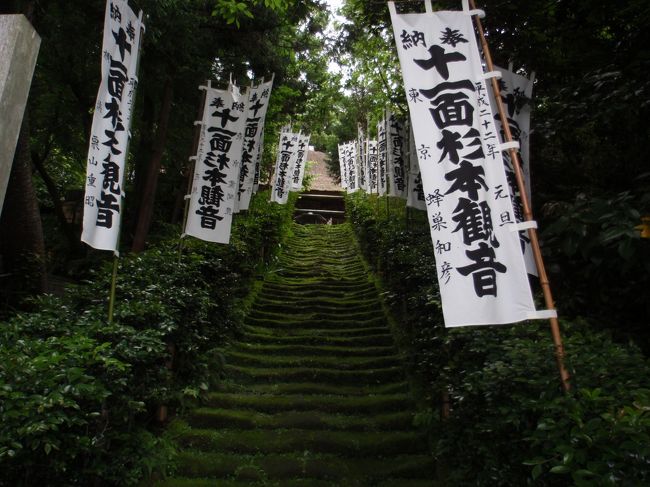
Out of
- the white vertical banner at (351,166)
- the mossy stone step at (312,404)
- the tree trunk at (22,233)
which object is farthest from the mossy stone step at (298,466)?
the white vertical banner at (351,166)

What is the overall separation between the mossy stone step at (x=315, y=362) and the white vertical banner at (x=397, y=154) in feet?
16.0

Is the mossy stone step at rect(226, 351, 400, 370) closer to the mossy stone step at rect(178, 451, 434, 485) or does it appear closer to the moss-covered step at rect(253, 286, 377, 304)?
the mossy stone step at rect(178, 451, 434, 485)

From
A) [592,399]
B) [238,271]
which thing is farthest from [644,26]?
[238,271]

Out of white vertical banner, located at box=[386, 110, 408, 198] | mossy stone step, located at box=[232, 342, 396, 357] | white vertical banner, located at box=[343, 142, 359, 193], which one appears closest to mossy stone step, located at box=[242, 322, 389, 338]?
mossy stone step, located at box=[232, 342, 396, 357]

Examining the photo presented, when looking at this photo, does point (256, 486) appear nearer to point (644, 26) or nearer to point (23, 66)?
point (23, 66)

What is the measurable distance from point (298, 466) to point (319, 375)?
214 centimetres

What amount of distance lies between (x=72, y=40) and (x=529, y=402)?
8755 mm

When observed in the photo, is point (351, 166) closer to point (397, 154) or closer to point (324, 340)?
point (397, 154)

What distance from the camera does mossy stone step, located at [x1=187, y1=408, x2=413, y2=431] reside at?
6.24 meters

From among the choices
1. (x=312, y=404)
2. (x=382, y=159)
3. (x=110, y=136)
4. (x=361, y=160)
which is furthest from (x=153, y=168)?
(x=361, y=160)

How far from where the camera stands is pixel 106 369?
12.8 feet

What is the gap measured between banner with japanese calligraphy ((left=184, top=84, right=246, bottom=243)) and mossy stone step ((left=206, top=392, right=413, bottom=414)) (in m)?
2.39

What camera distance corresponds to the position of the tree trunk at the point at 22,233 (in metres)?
7.26

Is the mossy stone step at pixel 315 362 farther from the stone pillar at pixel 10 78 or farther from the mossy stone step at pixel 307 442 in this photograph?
the stone pillar at pixel 10 78
